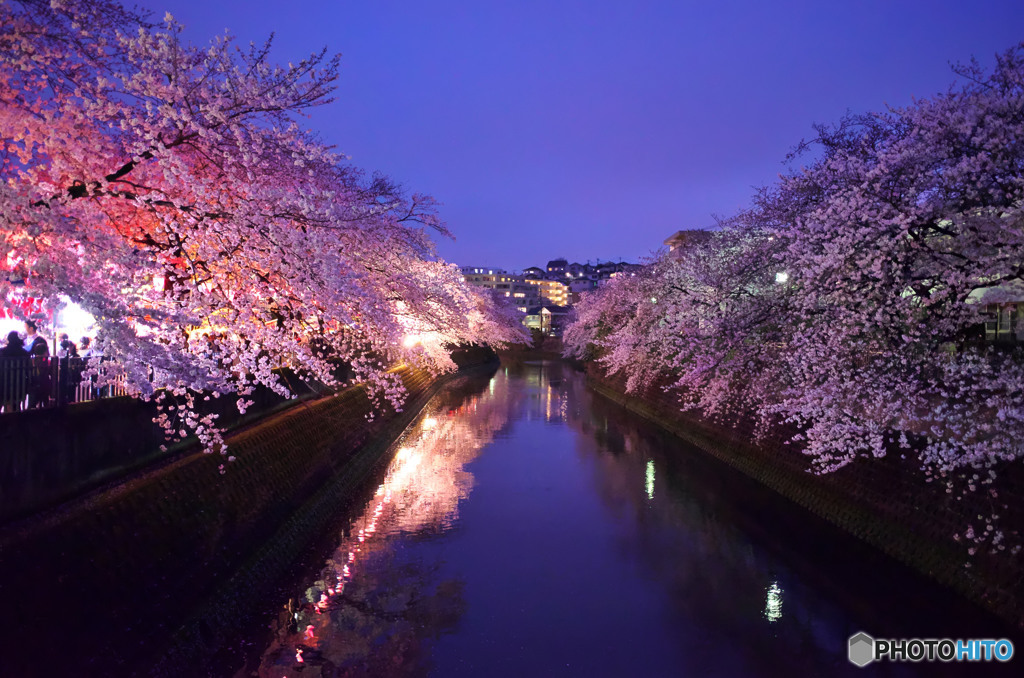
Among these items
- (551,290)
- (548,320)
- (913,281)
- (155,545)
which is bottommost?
(155,545)

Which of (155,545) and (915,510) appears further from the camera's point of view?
(915,510)

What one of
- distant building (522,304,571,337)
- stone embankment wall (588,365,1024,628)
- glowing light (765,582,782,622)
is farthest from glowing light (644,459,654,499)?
distant building (522,304,571,337)

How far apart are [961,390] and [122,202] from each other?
1038 cm

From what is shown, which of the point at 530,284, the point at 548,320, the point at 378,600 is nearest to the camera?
the point at 378,600

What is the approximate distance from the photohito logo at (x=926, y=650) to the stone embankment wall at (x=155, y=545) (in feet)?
26.6

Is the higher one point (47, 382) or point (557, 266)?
point (557, 266)

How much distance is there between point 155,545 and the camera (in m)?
7.51

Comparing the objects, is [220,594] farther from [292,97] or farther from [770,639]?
[770,639]

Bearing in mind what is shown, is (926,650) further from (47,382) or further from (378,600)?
(47,382)

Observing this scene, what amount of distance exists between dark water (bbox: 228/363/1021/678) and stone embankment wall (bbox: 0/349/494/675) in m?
0.94

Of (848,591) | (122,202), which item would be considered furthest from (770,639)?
(122,202)

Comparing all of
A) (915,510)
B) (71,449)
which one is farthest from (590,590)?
(71,449)

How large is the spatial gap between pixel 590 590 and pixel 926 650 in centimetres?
445

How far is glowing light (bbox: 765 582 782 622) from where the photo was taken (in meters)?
9.17
